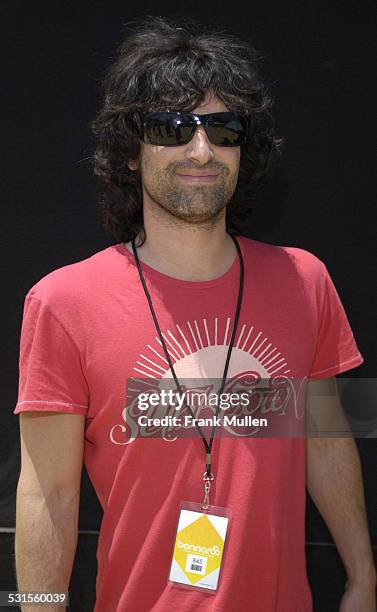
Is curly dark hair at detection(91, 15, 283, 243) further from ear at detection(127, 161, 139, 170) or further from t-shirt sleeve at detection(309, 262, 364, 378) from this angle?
t-shirt sleeve at detection(309, 262, 364, 378)

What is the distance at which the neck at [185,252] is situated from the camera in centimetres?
193

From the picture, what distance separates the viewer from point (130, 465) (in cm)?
177

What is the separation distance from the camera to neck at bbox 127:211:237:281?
1.93 meters

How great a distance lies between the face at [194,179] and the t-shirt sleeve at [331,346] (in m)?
0.35

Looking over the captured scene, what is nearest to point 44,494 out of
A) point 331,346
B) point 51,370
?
point 51,370

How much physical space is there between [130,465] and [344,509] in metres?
0.60

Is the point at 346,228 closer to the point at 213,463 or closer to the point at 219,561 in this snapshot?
the point at 213,463

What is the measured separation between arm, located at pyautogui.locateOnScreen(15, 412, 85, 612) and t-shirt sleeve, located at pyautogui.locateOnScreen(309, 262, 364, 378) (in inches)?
24.0

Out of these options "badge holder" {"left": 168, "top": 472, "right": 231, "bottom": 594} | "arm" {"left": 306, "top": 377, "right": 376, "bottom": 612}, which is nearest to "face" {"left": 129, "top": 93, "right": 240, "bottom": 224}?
"arm" {"left": 306, "top": 377, "right": 376, "bottom": 612}

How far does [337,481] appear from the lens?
204 cm

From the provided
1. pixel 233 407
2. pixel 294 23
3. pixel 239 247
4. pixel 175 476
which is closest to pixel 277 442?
pixel 233 407

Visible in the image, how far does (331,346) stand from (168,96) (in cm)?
73

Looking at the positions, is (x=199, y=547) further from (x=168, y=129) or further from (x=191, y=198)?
(x=168, y=129)

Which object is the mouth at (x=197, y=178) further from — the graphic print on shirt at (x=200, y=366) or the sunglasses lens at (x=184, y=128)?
the graphic print on shirt at (x=200, y=366)
